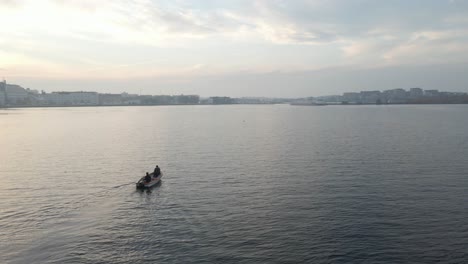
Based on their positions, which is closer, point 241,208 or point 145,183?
point 241,208

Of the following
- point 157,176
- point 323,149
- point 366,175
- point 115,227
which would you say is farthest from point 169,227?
point 323,149

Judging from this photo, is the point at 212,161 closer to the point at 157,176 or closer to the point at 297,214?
the point at 157,176

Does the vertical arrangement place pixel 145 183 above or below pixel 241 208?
above

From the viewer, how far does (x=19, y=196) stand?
41.2 m

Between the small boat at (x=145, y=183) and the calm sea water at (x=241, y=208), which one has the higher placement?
the small boat at (x=145, y=183)

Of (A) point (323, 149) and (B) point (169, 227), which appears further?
(A) point (323, 149)

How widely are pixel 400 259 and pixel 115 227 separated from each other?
2094cm

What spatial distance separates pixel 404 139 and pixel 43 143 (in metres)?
77.3

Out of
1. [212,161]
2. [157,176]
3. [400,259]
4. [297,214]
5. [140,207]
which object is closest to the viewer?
[400,259]

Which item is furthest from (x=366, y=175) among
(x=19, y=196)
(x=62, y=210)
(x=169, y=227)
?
(x=19, y=196)

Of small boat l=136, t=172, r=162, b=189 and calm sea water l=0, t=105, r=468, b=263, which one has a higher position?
small boat l=136, t=172, r=162, b=189

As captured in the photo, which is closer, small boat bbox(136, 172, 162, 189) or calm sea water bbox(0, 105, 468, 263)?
calm sea water bbox(0, 105, 468, 263)

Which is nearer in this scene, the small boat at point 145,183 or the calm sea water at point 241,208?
the calm sea water at point 241,208

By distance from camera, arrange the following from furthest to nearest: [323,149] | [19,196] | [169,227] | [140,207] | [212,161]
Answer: [323,149]
[212,161]
[19,196]
[140,207]
[169,227]
